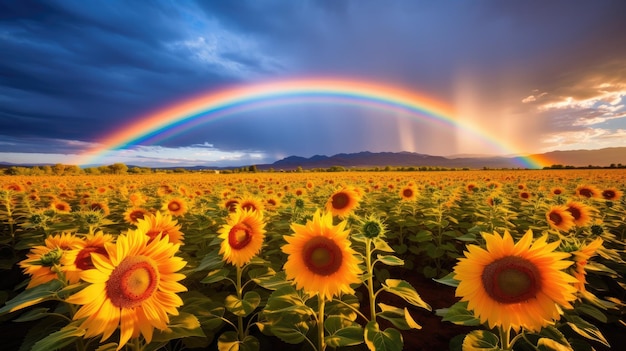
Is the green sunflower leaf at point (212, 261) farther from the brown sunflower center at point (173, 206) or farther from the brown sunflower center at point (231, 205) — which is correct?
the brown sunflower center at point (173, 206)

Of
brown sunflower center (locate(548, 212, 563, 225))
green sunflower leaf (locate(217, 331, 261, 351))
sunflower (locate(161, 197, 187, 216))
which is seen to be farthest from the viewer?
sunflower (locate(161, 197, 187, 216))

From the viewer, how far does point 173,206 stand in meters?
6.12

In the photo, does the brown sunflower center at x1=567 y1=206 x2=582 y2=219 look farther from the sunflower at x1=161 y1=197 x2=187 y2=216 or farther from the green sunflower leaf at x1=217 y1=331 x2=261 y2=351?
the sunflower at x1=161 y1=197 x2=187 y2=216

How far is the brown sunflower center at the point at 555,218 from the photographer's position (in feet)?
16.1

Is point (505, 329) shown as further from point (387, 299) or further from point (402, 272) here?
point (402, 272)

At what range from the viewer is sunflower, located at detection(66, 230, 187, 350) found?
5.76ft

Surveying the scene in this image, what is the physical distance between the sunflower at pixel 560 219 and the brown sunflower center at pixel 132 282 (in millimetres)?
5771

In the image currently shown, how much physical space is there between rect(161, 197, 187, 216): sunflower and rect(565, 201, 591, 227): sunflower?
7340 mm

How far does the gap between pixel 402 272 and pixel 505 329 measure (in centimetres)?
479

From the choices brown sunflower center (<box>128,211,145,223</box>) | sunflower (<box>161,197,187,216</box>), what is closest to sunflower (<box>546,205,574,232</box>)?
sunflower (<box>161,197,187,216</box>)

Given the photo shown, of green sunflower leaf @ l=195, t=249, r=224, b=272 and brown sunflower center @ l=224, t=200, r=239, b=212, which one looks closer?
green sunflower leaf @ l=195, t=249, r=224, b=272

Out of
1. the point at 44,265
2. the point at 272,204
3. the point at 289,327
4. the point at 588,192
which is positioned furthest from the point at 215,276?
the point at 588,192

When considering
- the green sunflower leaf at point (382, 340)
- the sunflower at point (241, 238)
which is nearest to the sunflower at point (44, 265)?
the sunflower at point (241, 238)

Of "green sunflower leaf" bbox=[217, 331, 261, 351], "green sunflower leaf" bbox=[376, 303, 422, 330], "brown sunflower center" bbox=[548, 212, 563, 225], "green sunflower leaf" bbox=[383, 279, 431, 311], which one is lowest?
"green sunflower leaf" bbox=[217, 331, 261, 351]
